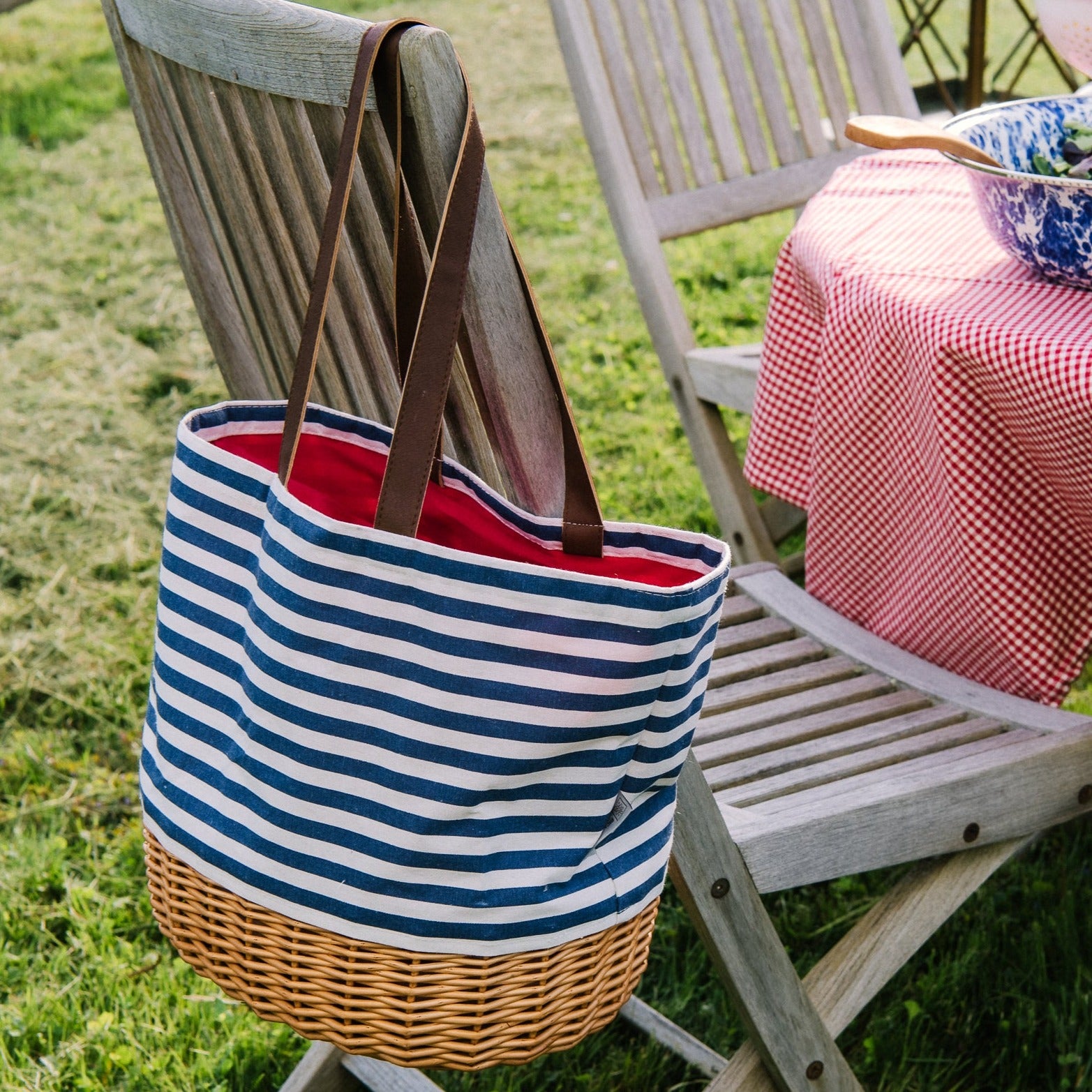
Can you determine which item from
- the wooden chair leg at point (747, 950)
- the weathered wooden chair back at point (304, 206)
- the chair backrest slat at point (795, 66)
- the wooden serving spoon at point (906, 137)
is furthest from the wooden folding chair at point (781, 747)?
the wooden serving spoon at point (906, 137)

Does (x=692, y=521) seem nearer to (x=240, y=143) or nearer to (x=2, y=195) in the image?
(x=240, y=143)

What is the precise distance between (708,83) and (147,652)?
145 cm

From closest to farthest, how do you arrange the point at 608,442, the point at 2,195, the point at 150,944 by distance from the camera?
the point at 150,944
the point at 608,442
the point at 2,195

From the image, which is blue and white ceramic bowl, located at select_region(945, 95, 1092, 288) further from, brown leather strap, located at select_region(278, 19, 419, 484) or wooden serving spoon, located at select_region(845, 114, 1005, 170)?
brown leather strap, located at select_region(278, 19, 419, 484)

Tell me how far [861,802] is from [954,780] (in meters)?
0.10

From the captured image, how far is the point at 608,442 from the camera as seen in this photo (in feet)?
10.1

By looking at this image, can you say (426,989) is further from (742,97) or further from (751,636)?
(742,97)

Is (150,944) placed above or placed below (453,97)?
below

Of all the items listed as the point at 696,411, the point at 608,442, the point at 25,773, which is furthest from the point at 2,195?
the point at 696,411

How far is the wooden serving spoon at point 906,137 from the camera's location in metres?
1.15

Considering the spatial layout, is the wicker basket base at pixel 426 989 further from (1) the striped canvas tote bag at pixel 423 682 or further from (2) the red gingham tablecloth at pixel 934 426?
(2) the red gingham tablecloth at pixel 934 426

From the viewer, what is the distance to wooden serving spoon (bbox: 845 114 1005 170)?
3.76 ft

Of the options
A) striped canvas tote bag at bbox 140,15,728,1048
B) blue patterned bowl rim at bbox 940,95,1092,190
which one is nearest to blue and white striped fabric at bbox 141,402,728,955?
striped canvas tote bag at bbox 140,15,728,1048

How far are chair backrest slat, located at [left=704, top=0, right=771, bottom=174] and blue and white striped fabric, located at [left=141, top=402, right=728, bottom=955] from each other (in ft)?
4.95
